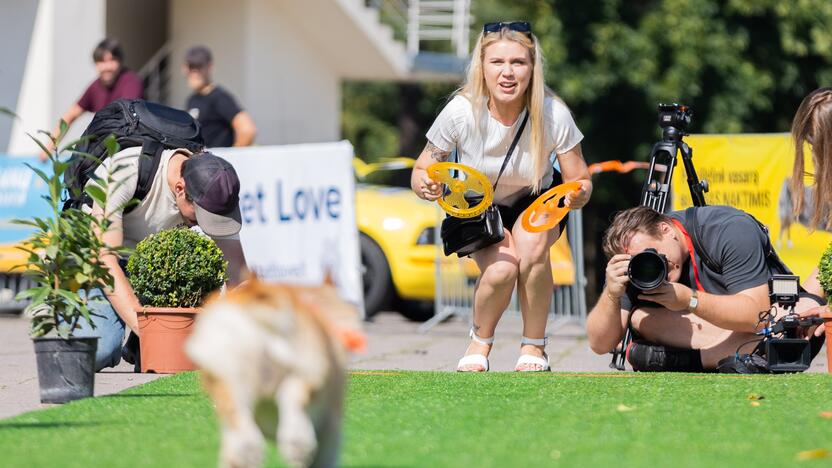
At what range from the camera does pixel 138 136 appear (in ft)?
21.8

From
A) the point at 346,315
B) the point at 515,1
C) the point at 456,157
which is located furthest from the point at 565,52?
the point at 346,315

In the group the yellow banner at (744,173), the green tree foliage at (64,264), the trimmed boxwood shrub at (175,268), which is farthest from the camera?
the yellow banner at (744,173)

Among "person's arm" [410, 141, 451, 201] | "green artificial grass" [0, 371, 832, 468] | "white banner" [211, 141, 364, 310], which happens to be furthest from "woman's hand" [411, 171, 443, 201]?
"white banner" [211, 141, 364, 310]

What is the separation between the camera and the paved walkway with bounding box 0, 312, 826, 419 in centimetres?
632

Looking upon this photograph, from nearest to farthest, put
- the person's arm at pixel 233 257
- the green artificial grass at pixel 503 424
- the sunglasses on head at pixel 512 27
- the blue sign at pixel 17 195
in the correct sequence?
the green artificial grass at pixel 503 424, the sunglasses on head at pixel 512 27, the person's arm at pixel 233 257, the blue sign at pixel 17 195

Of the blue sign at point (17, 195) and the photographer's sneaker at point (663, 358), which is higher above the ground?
the blue sign at point (17, 195)

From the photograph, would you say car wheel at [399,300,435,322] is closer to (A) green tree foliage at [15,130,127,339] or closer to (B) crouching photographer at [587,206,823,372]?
(B) crouching photographer at [587,206,823,372]

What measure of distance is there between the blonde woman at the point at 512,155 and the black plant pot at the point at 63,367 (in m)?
1.94

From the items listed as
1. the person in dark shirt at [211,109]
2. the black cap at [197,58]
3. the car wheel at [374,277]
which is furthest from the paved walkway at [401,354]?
the black cap at [197,58]

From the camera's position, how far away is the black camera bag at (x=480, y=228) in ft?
21.7

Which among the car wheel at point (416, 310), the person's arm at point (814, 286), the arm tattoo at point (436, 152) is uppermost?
the arm tattoo at point (436, 152)

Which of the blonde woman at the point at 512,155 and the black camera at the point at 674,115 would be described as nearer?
the blonde woman at the point at 512,155

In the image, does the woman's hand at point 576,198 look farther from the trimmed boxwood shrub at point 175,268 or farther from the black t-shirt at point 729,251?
the trimmed boxwood shrub at point 175,268

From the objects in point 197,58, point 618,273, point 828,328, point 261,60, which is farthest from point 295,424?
point 261,60
